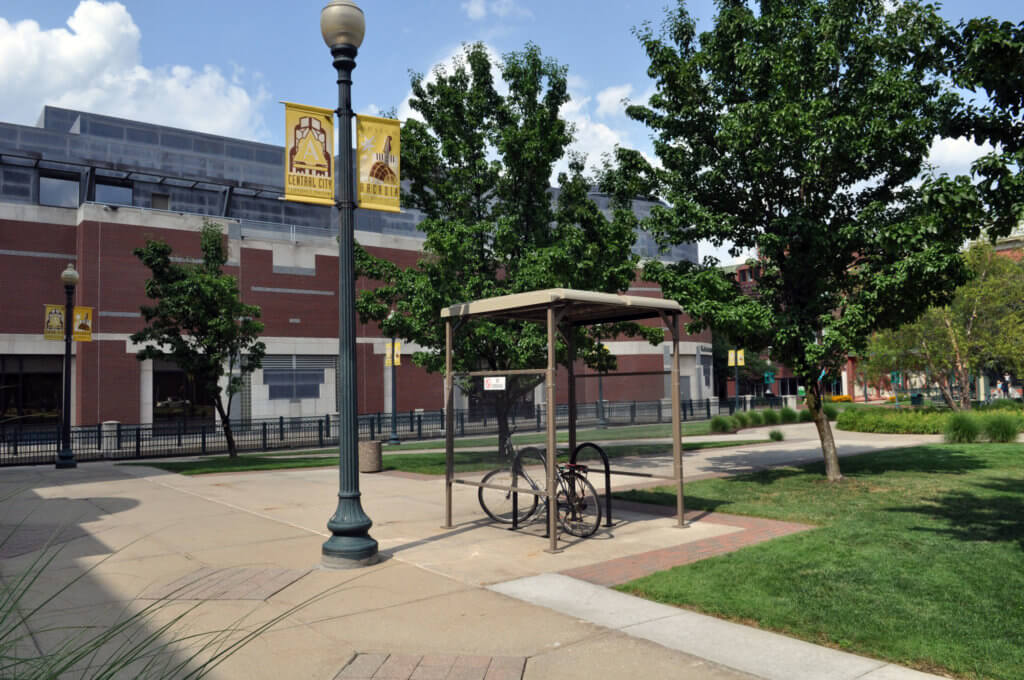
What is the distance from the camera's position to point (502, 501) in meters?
11.6

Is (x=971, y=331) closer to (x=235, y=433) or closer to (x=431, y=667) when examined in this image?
(x=235, y=433)

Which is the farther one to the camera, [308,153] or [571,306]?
[571,306]

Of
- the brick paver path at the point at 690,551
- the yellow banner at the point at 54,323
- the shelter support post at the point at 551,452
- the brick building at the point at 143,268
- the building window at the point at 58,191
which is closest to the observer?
the brick paver path at the point at 690,551

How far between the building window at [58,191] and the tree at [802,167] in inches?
1655

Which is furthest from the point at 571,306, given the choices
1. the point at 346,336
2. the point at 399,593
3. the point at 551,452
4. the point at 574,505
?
the point at 399,593

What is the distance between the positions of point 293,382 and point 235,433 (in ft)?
44.8

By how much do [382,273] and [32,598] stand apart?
1296 cm

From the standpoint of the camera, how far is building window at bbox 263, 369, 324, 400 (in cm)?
4497

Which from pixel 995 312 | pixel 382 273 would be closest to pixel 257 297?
pixel 382 273

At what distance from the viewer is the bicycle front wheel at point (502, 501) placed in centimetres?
1063

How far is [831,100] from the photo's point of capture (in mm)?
13820

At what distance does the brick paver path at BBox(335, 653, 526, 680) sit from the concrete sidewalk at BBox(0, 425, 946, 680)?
0.02 metres

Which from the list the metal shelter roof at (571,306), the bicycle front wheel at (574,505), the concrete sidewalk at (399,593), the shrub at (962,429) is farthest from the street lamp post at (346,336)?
the shrub at (962,429)

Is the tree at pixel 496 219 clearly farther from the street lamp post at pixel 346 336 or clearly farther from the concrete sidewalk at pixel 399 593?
the street lamp post at pixel 346 336
